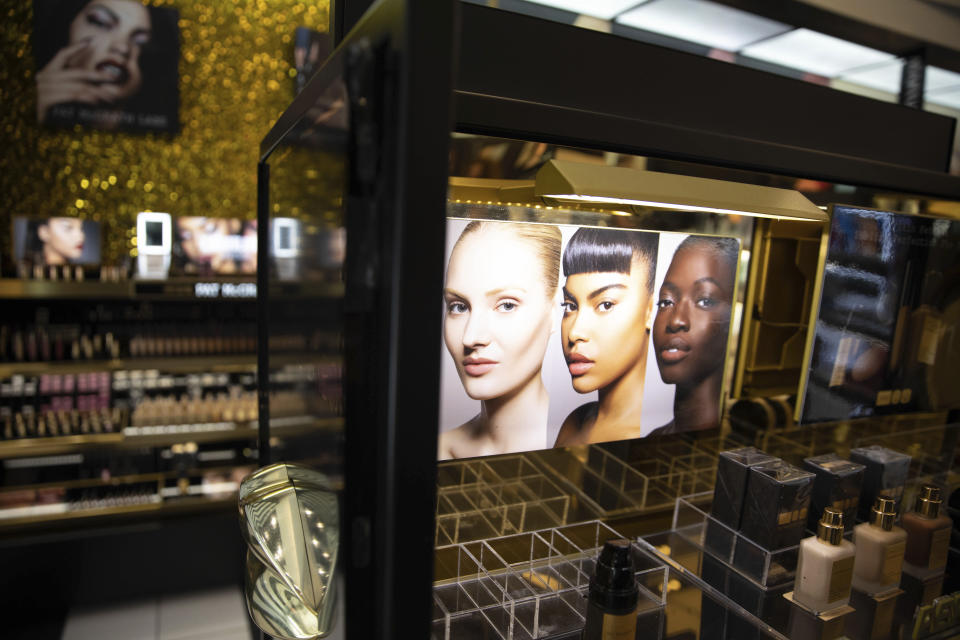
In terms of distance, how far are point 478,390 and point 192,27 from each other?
290 centimetres

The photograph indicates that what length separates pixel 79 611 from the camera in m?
2.48

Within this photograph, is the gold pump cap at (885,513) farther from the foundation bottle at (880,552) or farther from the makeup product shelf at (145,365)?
the makeup product shelf at (145,365)

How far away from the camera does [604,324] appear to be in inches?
38.8

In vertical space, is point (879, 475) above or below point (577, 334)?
below

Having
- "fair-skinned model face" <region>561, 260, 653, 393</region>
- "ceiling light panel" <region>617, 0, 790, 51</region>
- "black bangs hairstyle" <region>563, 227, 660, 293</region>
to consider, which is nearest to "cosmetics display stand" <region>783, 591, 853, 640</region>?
"fair-skinned model face" <region>561, 260, 653, 393</region>

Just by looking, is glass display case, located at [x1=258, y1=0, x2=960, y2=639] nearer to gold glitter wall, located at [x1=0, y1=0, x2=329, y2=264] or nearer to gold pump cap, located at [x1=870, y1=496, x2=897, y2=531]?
gold pump cap, located at [x1=870, y1=496, x2=897, y2=531]

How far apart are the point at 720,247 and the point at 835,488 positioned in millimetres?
515

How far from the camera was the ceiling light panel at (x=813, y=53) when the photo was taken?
336cm

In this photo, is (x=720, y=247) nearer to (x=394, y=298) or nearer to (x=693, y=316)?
(x=693, y=316)

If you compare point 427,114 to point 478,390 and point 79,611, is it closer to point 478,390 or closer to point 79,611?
point 478,390

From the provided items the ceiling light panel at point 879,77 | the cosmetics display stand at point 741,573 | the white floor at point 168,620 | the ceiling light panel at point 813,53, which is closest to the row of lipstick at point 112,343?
the white floor at point 168,620

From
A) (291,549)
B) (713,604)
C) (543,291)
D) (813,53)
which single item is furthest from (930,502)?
(813,53)

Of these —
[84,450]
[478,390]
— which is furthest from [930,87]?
[84,450]

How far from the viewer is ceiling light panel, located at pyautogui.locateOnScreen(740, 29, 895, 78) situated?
11.0ft
